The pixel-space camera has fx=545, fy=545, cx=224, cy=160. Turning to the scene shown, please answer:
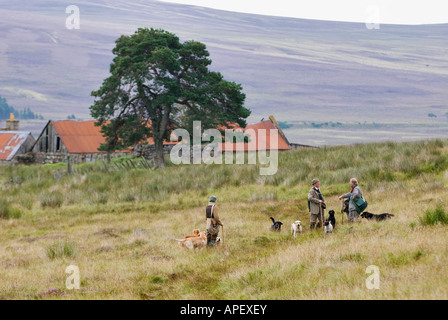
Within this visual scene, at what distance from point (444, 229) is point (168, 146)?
142ft

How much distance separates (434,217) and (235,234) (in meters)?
5.34

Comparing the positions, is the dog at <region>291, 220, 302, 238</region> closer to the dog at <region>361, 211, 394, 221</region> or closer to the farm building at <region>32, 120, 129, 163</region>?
the dog at <region>361, 211, 394, 221</region>

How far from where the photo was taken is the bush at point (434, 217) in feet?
40.6

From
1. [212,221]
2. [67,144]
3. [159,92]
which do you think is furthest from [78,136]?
[212,221]

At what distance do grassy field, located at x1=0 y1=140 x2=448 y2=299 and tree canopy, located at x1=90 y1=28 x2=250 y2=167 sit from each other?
25.5ft

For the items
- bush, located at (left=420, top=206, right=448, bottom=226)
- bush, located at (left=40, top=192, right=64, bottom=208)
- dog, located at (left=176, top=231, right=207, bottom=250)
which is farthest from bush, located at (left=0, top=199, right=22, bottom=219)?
bush, located at (left=420, top=206, right=448, bottom=226)

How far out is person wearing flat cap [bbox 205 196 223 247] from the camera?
43.2 feet

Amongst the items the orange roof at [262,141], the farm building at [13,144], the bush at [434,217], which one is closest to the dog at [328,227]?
the bush at [434,217]

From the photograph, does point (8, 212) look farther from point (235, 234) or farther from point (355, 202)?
point (355, 202)

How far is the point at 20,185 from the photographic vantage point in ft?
99.2

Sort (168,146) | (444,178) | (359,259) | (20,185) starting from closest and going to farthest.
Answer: (359,259)
(444,178)
(20,185)
(168,146)

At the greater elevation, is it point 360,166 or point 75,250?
point 360,166

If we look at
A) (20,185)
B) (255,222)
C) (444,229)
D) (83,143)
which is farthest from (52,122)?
(444,229)

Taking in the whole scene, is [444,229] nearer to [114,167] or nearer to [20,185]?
[20,185]
